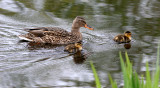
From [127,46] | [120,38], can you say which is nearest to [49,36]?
[120,38]

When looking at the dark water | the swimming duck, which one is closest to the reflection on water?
the dark water

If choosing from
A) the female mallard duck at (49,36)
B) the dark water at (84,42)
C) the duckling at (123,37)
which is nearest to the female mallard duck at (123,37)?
the duckling at (123,37)

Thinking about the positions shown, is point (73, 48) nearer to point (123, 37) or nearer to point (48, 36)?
point (48, 36)

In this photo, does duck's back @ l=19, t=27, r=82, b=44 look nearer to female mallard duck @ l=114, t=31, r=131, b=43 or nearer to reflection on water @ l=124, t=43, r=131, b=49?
female mallard duck @ l=114, t=31, r=131, b=43

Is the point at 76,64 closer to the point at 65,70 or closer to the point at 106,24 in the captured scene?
the point at 65,70

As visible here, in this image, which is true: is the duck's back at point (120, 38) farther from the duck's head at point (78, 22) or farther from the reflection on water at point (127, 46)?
the duck's head at point (78, 22)

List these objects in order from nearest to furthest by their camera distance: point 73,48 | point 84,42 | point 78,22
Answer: point 73,48 < point 84,42 < point 78,22

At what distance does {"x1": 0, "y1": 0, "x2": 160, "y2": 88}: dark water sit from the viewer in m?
4.03

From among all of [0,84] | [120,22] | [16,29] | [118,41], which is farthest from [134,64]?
[16,29]

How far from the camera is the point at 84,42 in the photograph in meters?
6.05

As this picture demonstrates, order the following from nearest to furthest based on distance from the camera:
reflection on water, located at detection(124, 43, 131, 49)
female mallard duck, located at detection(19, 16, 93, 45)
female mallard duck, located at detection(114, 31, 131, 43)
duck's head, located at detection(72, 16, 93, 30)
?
reflection on water, located at detection(124, 43, 131, 49) < female mallard duck, located at detection(114, 31, 131, 43) < female mallard duck, located at detection(19, 16, 93, 45) < duck's head, located at detection(72, 16, 93, 30)

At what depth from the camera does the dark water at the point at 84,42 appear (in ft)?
13.2

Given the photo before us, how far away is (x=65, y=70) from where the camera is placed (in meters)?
4.32

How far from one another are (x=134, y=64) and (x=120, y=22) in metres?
2.58
